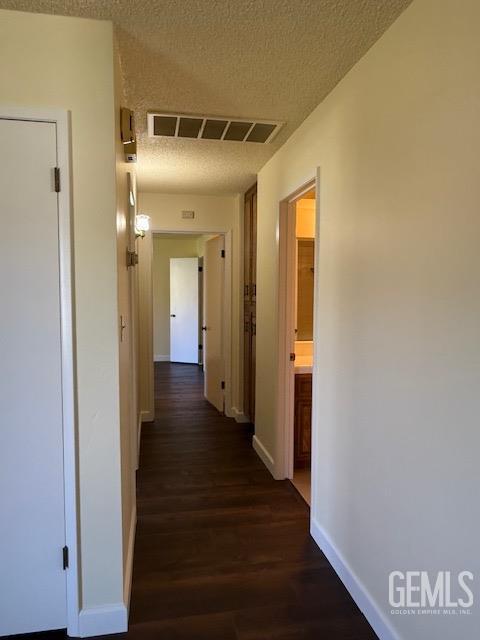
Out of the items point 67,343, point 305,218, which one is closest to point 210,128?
point 305,218

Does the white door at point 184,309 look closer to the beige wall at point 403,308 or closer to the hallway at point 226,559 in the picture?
the hallway at point 226,559

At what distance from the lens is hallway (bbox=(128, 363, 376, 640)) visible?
1.86 meters

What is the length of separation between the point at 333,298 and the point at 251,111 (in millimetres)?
1232

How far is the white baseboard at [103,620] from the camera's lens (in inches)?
70.0

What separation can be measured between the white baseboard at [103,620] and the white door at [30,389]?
0.29 feet

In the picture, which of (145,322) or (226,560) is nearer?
(226,560)

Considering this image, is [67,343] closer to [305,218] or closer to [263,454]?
[263,454]

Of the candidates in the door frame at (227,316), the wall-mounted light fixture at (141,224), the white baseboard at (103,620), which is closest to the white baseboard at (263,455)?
the door frame at (227,316)

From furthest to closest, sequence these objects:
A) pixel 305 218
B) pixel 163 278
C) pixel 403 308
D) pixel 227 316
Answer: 1. pixel 163 278
2. pixel 227 316
3. pixel 305 218
4. pixel 403 308

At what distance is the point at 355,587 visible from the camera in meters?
1.99

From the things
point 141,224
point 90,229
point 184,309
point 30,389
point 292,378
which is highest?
point 141,224

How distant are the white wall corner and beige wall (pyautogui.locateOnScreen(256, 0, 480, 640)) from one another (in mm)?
933

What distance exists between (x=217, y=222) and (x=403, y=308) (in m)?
3.50

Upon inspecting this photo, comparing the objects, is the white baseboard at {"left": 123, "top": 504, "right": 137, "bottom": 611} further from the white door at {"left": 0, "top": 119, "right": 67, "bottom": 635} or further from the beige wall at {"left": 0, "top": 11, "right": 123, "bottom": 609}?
the white door at {"left": 0, "top": 119, "right": 67, "bottom": 635}
